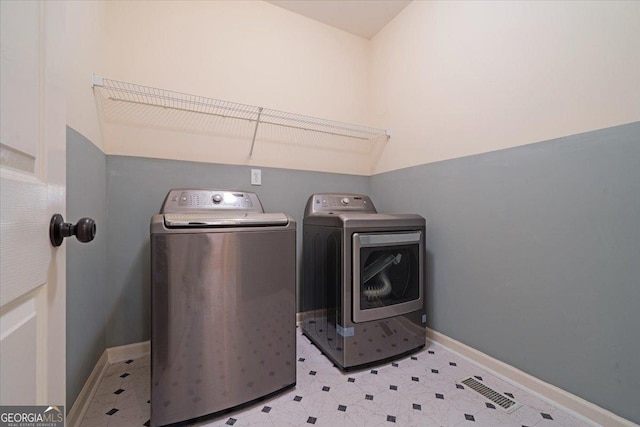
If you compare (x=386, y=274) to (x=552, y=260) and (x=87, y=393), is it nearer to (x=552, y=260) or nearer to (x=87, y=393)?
(x=552, y=260)

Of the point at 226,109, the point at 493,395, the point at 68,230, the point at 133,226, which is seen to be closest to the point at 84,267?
the point at 133,226

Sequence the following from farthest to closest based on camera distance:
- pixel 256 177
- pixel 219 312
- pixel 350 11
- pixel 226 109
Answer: pixel 350 11 < pixel 256 177 < pixel 226 109 < pixel 219 312

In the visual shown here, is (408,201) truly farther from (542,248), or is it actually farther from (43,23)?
(43,23)

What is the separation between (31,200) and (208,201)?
45.5 inches

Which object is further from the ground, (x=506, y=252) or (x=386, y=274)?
(x=506, y=252)

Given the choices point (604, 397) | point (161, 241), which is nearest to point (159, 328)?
point (161, 241)

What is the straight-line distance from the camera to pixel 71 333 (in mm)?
1076

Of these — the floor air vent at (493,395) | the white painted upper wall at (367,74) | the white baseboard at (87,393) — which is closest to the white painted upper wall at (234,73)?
the white painted upper wall at (367,74)

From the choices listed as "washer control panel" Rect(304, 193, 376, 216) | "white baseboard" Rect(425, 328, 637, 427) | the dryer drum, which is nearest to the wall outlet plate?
"washer control panel" Rect(304, 193, 376, 216)

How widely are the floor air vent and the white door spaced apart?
167cm

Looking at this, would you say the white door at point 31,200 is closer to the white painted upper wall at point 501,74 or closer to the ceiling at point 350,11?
the white painted upper wall at point 501,74

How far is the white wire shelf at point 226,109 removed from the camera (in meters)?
1.53

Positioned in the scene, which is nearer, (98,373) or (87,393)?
(87,393)

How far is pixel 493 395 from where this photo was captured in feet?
4.21
